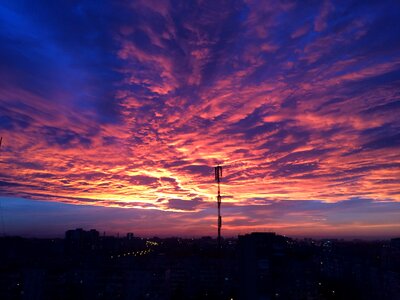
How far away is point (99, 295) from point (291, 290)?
1237cm

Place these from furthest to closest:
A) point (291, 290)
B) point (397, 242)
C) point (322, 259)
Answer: point (397, 242), point (322, 259), point (291, 290)

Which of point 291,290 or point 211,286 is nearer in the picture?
point 291,290

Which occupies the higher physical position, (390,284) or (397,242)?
(397,242)

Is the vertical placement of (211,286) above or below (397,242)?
below

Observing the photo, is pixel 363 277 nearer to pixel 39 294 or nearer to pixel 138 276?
pixel 138 276

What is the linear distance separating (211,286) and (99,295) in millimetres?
10700

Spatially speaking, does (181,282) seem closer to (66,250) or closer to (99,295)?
(99,295)

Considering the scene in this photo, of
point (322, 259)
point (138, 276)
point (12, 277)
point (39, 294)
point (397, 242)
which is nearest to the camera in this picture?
point (39, 294)

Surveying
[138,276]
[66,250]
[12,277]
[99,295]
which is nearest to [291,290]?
[138,276]

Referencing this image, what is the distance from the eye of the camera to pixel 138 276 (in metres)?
19.9

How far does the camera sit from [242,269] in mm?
8477

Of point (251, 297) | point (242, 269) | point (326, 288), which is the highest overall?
point (242, 269)

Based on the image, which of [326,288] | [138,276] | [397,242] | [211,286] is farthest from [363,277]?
[397,242]

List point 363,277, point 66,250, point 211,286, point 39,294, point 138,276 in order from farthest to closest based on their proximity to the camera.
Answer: point 66,250 → point 363,277 → point 211,286 → point 138,276 → point 39,294
